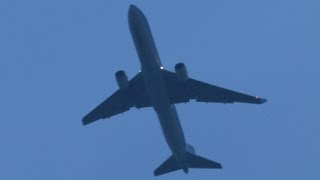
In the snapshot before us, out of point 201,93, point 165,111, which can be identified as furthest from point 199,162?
point 165,111

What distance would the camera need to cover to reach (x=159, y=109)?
5359 centimetres

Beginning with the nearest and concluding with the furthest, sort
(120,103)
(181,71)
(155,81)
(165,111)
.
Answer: (155,81), (181,71), (165,111), (120,103)

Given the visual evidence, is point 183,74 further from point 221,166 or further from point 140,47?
point 221,166

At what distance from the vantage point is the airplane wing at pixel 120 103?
56156 mm

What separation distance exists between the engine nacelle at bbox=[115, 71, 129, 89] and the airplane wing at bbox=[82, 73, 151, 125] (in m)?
2.61

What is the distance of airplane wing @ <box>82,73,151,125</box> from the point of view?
184 feet

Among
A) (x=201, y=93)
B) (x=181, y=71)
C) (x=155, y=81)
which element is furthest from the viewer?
(x=201, y=93)

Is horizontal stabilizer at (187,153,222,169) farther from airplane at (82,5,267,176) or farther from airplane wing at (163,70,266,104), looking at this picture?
airplane wing at (163,70,266,104)

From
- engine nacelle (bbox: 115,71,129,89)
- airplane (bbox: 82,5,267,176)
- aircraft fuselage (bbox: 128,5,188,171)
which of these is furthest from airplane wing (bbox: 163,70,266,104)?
engine nacelle (bbox: 115,71,129,89)

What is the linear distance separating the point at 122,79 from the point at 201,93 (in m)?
7.12

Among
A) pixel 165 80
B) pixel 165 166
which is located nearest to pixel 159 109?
pixel 165 80

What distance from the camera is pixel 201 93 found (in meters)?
56.1

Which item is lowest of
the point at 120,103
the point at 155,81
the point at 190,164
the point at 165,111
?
the point at 190,164

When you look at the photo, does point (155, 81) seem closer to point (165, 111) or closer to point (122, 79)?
point (122, 79)
